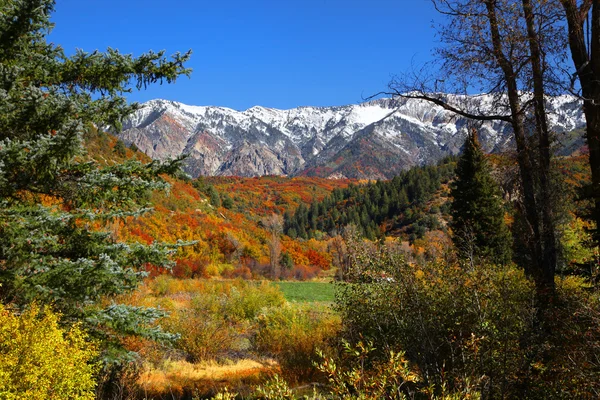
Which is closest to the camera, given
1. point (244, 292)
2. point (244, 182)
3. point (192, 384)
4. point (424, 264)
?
point (424, 264)

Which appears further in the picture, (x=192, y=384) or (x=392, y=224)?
(x=392, y=224)

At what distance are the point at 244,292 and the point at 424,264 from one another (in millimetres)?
14692

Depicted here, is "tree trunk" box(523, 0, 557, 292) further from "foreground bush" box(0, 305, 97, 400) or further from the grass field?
the grass field

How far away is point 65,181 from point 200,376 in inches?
258

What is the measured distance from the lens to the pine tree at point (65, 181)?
18.2 feet

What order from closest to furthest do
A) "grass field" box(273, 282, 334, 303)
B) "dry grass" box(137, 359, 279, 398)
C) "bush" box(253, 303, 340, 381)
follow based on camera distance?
1. "dry grass" box(137, 359, 279, 398)
2. "bush" box(253, 303, 340, 381)
3. "grass field" box(273, 282, 334, 303)

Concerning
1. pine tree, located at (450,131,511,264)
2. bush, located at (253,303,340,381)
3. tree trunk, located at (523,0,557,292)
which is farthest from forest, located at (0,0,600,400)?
pine tree, located at (450,131,511,264)

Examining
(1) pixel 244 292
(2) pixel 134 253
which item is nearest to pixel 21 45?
(2) pixel 134 253

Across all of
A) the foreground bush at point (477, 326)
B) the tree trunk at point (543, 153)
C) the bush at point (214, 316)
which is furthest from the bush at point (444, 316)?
the bush at point (214, 316)

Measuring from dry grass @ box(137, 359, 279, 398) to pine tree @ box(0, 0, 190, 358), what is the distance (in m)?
3.13

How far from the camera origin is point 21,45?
6273 millimetres

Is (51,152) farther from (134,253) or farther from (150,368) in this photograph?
(150,368)

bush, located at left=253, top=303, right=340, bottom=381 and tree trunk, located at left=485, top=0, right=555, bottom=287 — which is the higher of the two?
tree trunk, located at left=485, top=0, right=555, bottom=287

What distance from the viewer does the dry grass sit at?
29.8 ft
